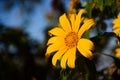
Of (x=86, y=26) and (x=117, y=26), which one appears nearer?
(x=86, y=26)

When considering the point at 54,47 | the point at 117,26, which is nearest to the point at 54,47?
the point at 54,47

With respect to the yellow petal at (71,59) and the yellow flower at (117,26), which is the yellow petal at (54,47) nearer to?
the yellow petal at (71,59)

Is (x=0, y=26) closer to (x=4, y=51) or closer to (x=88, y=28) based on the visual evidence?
(x=4, y=51)

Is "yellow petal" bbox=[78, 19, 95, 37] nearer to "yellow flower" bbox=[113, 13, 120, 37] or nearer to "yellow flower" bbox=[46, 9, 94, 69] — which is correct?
"yellow flower" bbox=[46, 9, 94, 69]

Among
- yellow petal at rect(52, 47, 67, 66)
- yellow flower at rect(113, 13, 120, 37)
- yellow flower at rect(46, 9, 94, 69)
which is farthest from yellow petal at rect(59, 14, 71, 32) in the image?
yellow flower at rect(113, 13, 120, 37)

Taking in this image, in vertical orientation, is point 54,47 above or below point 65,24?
below

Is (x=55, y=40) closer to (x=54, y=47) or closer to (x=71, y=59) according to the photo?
(x=54, y=47)

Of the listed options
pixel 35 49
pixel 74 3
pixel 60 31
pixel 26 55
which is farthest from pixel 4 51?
pixel 60 31


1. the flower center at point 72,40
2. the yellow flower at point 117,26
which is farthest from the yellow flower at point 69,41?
the yellow flower at point 117,26

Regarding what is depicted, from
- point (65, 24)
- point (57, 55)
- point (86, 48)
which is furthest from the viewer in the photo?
point (65, 24)
